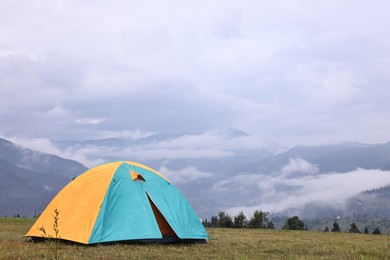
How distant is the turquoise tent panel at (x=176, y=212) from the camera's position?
67.4 ft

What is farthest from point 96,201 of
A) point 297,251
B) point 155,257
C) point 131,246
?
point 297,251

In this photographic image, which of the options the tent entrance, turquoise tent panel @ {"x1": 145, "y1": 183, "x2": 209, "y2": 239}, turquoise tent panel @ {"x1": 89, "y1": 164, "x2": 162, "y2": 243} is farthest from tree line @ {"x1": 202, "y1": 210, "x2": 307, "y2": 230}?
turquoise tent panel @ {"x1": 89, "y1": 164, "x2": 162, "y2": 243}

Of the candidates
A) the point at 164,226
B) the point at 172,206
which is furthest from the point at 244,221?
the point at 164,226

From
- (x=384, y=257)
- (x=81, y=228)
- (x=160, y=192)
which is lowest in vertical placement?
(x=384, y=257)

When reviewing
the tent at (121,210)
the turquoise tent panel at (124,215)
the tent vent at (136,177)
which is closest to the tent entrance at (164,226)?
the tent at (121,210)

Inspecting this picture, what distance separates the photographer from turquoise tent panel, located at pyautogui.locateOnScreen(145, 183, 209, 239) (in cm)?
2055

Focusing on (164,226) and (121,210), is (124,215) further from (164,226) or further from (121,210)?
(164,226)

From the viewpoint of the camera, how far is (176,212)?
21234 mm

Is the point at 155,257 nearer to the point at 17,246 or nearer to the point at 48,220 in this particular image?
the point at 17,246

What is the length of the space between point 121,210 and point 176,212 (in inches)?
110

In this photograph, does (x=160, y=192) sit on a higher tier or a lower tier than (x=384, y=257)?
higher

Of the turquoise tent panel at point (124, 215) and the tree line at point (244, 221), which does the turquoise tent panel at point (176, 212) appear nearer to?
the turquoise tent panel at point (124, 215)

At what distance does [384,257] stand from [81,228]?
11.7 m

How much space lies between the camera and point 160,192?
70.4 feet
